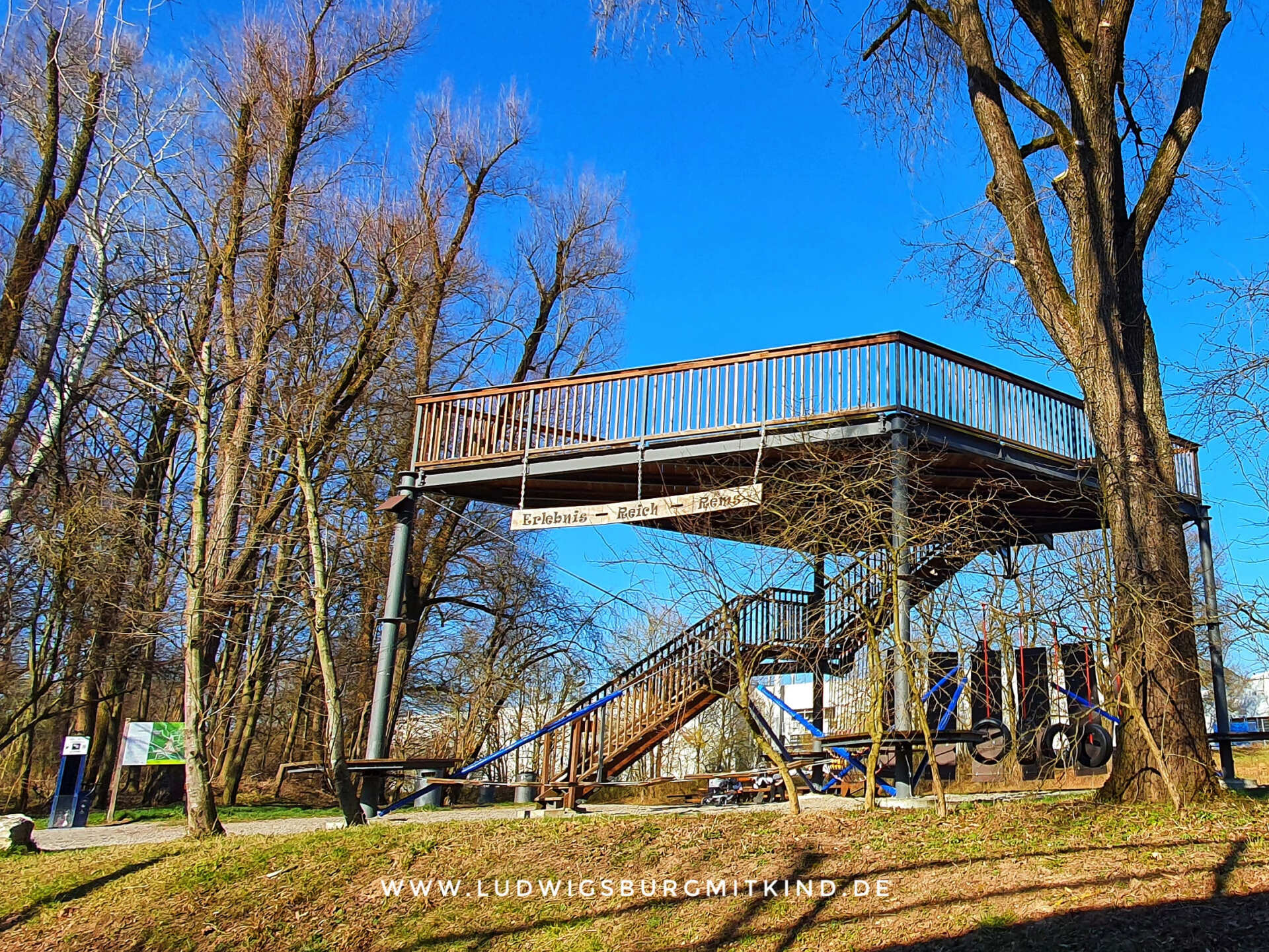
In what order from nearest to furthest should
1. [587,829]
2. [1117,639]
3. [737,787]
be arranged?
1. [1117,639]
2. [587,829]
3. [737,787]

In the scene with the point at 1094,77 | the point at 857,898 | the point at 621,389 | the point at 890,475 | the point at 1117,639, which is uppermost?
the point at 1094,77

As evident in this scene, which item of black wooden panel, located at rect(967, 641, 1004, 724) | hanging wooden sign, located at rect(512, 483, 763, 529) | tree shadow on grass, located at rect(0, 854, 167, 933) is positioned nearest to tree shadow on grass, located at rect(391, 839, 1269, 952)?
tree shadow on grass, located at rect(0, 854, 167, 933)

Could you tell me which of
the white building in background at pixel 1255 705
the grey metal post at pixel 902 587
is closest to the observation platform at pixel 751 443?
the grey metal post at pixel 902 587

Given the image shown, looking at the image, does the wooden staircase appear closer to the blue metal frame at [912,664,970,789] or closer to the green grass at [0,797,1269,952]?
the blue metal frame at [912,664,970,789]

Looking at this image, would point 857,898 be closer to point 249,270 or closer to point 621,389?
point 621,389

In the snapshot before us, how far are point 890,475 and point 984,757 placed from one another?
5.50m

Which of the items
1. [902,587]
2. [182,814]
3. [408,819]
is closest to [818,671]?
[902,587]

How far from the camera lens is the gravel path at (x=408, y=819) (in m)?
10.8

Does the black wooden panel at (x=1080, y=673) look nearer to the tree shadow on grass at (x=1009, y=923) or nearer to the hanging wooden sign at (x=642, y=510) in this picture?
the tree shadow on grass at (x=1009, y=923)

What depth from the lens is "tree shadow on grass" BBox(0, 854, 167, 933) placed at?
329 inches

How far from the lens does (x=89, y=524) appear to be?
691 inches

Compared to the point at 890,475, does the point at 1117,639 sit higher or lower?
lower

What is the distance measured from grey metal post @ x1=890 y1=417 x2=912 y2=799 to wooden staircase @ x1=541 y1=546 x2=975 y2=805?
3.41 feet

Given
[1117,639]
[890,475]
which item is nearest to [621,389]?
[890,475]
